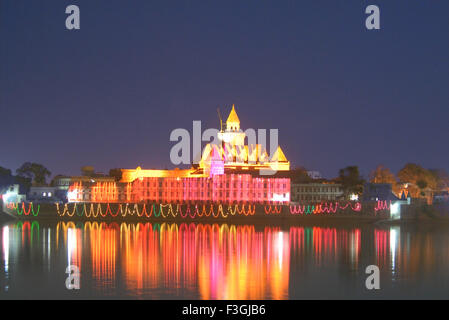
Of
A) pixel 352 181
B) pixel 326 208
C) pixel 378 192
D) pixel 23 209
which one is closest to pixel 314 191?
pixel 352 181

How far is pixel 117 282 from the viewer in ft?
108

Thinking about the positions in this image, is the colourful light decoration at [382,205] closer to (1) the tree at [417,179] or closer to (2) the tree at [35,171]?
(1) the tree at [417,179]

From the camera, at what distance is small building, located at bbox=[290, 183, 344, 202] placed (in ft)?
359

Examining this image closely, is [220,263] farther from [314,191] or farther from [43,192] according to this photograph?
[43,192]

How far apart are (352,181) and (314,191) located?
29.4ft

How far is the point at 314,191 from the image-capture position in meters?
110

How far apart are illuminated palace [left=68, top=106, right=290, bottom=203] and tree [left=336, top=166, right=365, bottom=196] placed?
30.2 feet

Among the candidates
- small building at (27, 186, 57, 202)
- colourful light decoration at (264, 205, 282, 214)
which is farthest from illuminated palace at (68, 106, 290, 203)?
colourful light decoration at (264, 205, 282, 214)

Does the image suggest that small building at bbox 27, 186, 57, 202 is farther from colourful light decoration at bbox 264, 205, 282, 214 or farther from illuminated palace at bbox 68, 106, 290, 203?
colourful light decoration at bbox 264, 205, 282, 214

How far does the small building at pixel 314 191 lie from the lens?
109m

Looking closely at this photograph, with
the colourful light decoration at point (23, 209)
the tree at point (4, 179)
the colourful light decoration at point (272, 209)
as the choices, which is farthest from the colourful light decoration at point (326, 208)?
the tree at point (4, 179)

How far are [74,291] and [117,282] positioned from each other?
2.78m
